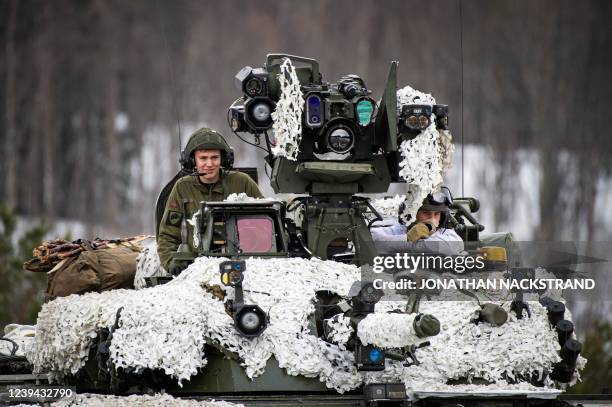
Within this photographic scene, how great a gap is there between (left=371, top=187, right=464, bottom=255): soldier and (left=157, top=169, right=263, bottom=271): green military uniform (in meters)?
1.55

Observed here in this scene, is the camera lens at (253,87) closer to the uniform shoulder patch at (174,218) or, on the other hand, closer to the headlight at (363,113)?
the headlight at (363,113)

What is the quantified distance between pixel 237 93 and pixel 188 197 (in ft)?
65.4

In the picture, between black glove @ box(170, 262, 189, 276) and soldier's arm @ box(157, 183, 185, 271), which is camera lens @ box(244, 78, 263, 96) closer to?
soldier's arm @ box(157, 183, 185, 271)

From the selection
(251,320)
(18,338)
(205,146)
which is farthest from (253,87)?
(18,338)

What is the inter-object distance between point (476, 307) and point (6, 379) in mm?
A: 4407

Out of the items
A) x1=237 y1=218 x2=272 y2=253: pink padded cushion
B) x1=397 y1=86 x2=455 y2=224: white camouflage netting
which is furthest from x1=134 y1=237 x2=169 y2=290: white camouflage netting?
x1=397 y1=86 x2=455 y2=224: white camouflage netting

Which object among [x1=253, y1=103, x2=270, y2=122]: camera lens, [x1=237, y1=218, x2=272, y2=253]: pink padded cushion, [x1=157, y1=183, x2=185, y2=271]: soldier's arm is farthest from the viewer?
[x1=157, y1=183, x2=185, y2=271]: soldier's arm

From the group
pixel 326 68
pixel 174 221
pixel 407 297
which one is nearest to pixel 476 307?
pixel 407 297

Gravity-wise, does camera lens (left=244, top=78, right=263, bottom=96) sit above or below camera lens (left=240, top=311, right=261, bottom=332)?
above

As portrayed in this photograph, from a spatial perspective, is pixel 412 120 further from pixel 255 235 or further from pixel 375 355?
pixel 375 355

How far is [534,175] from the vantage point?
1603 inches

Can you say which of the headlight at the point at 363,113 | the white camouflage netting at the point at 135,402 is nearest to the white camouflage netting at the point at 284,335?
the white camouflage netting at the point at 135,402

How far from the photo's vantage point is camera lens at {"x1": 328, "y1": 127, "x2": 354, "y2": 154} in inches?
646

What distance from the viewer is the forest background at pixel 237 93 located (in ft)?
120
